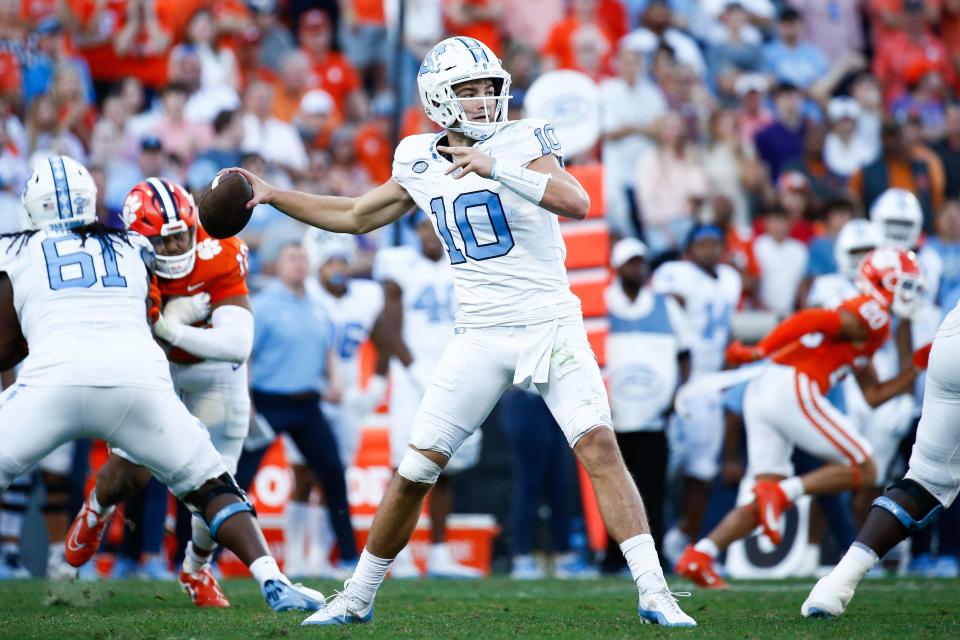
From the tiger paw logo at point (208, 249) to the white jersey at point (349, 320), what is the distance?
354 cm

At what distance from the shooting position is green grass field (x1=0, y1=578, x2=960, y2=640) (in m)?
5.32

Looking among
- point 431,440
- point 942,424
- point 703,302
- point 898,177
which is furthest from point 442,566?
point 898,177

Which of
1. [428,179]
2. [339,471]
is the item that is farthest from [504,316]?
[339,471]

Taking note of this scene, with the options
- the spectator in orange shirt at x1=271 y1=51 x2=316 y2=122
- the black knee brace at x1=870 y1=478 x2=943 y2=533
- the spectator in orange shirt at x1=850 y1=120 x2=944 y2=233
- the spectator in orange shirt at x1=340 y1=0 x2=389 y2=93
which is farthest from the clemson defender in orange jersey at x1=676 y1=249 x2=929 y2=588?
the spectator in orange shirt at x1=340 y1=0 x2=389 y2=93

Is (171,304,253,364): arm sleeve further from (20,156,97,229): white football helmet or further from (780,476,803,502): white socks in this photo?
(780,476,803,502): white socks

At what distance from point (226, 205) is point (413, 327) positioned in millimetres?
4359

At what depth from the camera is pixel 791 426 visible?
808cm

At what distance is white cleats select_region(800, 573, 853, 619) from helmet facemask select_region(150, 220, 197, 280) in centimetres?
293

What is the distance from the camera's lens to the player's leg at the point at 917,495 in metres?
5.55

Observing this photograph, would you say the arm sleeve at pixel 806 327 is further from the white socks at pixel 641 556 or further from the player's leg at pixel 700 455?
the white socks at pixel 641 556

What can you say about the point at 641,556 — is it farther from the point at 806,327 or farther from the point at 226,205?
the point at 806,327

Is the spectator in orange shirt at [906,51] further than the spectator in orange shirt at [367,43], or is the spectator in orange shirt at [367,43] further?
the spectator in orange shirt at [906,51]

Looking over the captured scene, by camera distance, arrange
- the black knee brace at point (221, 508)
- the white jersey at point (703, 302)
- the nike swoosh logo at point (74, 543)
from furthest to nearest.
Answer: the white jersey at point (703, 302), the nike swoosh logo at point (74, 543), the black knee brace at point (221, 508)

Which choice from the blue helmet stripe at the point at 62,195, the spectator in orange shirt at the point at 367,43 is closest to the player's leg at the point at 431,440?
the blue helmet stripe at the point at 62,195
